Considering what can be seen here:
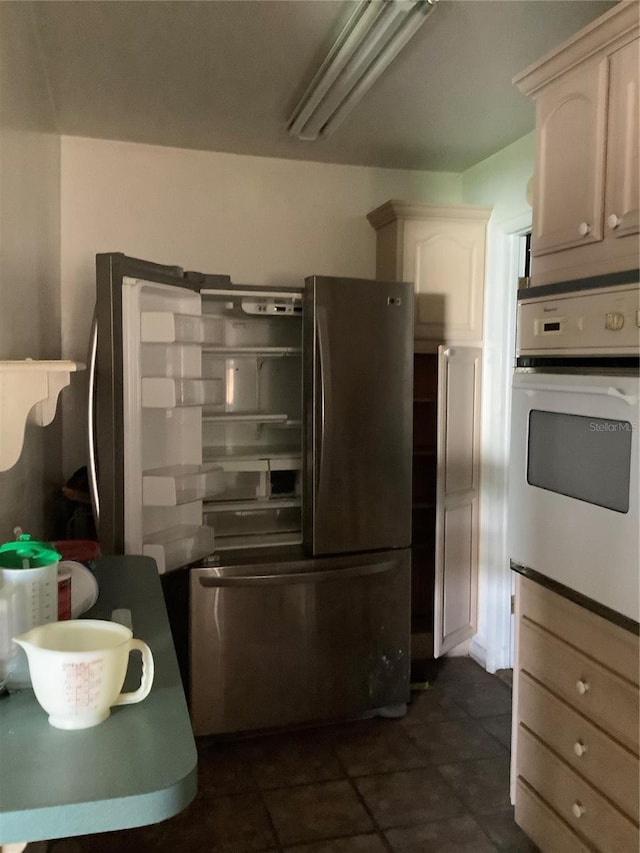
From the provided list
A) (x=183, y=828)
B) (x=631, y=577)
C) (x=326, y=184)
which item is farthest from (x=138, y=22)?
(x=183, y=828)

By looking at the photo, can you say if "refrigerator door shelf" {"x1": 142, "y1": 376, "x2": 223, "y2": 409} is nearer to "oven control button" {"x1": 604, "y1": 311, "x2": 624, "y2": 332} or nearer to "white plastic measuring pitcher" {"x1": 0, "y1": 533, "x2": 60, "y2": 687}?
"white plastic measuring pitcher" {"x1": 0, "y1": 533, "x2": 60, "y2": 687}

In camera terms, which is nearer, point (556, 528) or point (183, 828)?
point (556, 528)

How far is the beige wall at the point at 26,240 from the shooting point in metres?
1.69

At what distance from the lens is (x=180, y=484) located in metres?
2.54

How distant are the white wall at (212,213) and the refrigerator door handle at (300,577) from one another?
38.9 inches

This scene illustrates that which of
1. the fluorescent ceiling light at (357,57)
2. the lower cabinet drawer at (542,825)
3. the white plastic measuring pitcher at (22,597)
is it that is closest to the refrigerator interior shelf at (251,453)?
the fluorescent ceiling light at (357,57)

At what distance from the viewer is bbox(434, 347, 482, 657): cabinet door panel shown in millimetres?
3199

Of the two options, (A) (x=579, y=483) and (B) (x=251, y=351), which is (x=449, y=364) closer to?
(B) (x=251, y=351)

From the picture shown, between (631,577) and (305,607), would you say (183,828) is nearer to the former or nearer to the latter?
(305,607)

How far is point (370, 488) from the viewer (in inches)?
113

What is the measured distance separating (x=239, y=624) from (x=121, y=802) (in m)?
1.91

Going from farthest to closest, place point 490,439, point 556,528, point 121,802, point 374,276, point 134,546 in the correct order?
point 374,276
point 490,439
point 134,546
point 556,528
point 121,802

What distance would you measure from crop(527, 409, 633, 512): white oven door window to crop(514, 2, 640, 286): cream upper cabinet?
1.27 feet

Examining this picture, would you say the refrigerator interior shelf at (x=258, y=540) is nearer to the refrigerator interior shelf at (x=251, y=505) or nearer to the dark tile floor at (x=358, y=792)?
the refrigerator interior shelf at (x=251, y=505)
